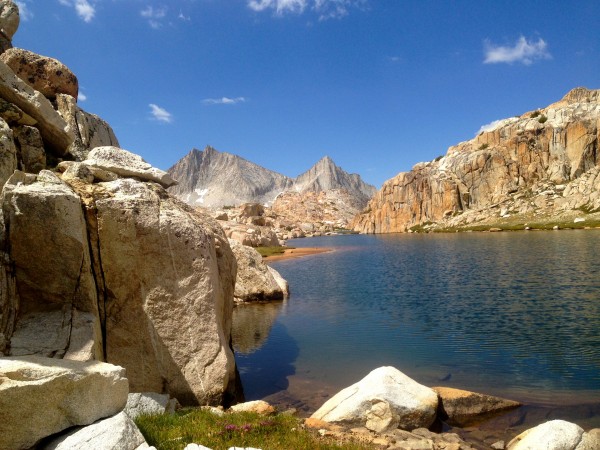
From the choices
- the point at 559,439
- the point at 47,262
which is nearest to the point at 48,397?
the point at 47,262

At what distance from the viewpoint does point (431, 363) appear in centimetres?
2377

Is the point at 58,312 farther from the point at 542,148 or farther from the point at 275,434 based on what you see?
the point at 542,148

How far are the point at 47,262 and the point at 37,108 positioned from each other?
401 inches

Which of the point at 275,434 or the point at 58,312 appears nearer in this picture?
the point at 275,434

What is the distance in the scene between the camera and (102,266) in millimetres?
16641

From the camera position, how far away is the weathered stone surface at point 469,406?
1694 cm

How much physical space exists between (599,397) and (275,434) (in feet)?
48.8

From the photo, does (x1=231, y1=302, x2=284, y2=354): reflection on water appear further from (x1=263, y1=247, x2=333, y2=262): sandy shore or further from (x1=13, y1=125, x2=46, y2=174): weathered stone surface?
(x1=263, y1=247, x2=333, y2=262): sandy shore

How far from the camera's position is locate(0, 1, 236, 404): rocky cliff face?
13.8 m

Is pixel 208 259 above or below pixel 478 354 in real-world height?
above

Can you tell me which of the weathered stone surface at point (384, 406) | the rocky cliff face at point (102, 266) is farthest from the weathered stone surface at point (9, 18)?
the weathered stone surface at point (384, 406)

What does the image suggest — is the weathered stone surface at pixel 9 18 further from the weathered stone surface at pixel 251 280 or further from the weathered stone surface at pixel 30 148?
the weathered stone surface at pixel 251 280

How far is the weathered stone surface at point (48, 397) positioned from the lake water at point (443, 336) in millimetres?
11124

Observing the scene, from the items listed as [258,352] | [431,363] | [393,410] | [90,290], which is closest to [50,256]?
[90,290]
